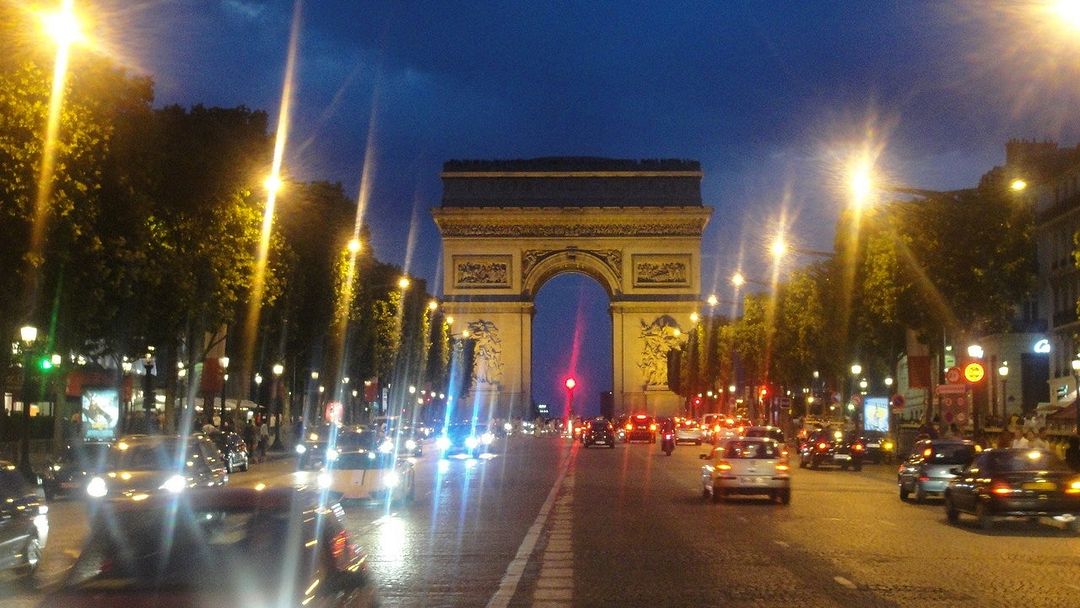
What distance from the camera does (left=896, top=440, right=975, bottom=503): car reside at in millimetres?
30391

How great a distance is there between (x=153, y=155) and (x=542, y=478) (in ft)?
42.9

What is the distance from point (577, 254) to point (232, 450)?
69.3 metres

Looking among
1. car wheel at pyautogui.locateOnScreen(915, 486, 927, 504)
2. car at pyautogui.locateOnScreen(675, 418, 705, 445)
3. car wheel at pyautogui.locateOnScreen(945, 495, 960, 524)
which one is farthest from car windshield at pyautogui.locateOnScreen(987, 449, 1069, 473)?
car at pyautogui.locateOnScreen(675, 418, 705, 445)

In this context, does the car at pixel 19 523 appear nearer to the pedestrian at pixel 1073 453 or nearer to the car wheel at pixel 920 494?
the car wheel at pixel 920 494

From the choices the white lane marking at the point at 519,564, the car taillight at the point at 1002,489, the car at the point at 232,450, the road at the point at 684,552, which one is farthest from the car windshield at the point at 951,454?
A: the car at the point at 232,450

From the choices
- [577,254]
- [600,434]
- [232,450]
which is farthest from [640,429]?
[232,450]

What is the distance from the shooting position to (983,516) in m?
23.3

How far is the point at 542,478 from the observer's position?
4069 cm

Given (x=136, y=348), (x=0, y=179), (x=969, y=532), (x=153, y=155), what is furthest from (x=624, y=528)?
(x=136, y=348)

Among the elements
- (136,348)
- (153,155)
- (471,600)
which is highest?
(153,155)

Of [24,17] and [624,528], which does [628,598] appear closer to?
[624,528]

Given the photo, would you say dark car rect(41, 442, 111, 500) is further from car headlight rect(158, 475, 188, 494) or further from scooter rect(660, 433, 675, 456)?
scooter rect(660, 433, 675, 456)

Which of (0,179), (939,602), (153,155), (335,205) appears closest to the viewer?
(939,602)

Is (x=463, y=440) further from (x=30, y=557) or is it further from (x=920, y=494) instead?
(x=30, y=557)
